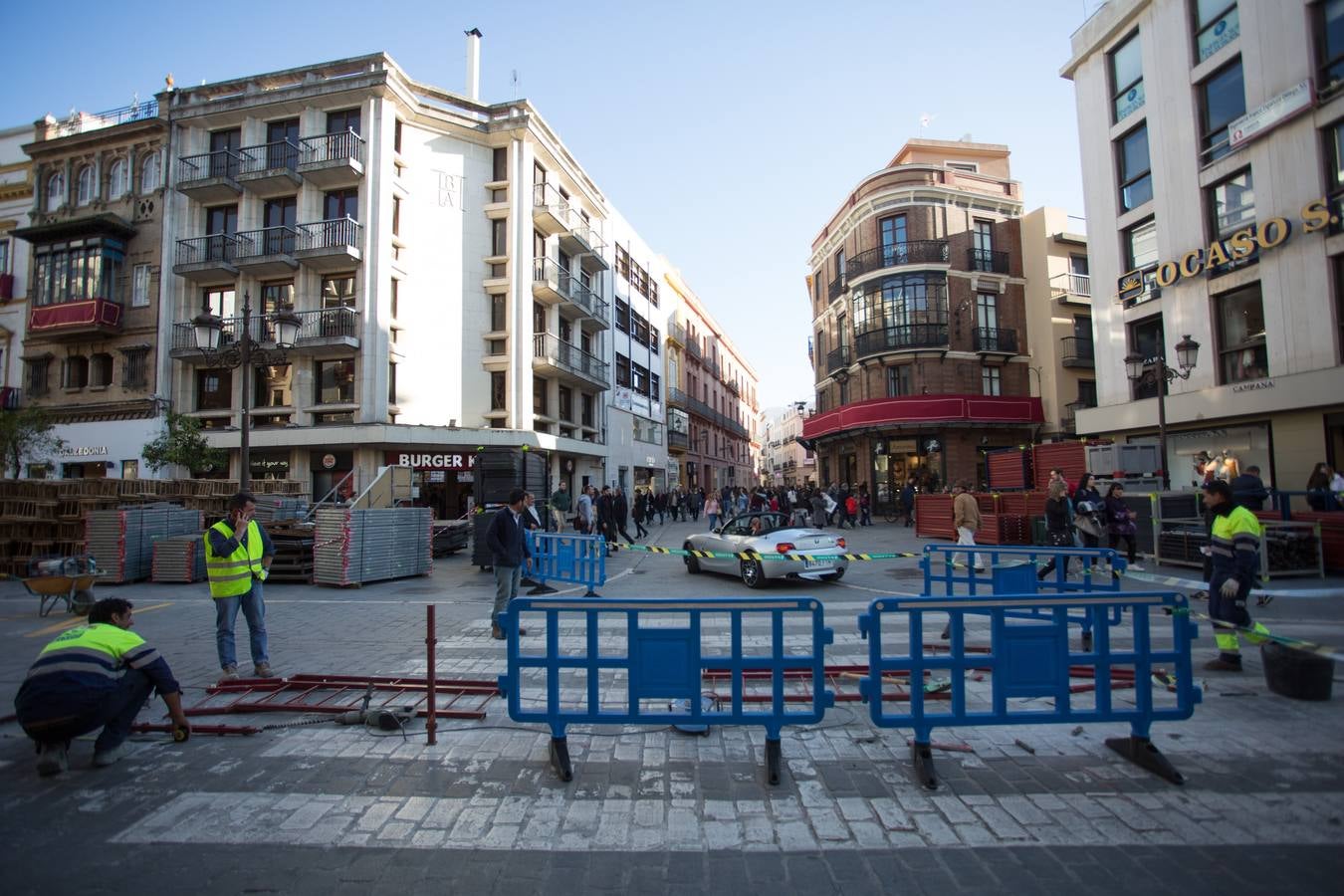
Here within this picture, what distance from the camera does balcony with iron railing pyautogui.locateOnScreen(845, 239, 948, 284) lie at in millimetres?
29078

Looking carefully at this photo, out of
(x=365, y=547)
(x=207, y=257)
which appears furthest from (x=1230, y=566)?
(x=207, y=257)

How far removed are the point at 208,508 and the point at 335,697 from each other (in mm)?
12929

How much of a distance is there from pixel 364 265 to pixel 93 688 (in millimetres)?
22826

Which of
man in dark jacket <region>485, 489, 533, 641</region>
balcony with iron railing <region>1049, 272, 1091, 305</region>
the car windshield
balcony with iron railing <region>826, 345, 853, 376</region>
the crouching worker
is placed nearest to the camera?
the crouching worker

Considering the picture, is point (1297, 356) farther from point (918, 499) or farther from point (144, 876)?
point (144, 876)

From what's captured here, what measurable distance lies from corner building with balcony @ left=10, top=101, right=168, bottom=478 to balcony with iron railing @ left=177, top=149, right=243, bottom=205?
1.73 meters

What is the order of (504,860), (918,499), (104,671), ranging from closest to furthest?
1. (504,860)
2. (104,671)
3. (918,499)

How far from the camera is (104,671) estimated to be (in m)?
4.08

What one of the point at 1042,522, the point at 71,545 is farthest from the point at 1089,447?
the point at 71,545

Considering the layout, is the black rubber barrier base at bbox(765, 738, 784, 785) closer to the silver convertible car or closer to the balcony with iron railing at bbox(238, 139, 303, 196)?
the silver convertible car

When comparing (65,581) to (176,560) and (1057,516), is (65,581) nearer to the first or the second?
(176,560)

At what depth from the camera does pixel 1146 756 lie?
3.82 m

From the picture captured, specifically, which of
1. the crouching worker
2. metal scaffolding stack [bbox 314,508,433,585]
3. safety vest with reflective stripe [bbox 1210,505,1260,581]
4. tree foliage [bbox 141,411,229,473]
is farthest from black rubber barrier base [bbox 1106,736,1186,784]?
tree foliage [bbox 141,411,229,473]

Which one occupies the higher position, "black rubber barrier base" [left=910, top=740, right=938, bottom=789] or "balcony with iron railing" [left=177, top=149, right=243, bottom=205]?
"balcony with iron railing" [left=177, top=149, right=243, bottom=205]
